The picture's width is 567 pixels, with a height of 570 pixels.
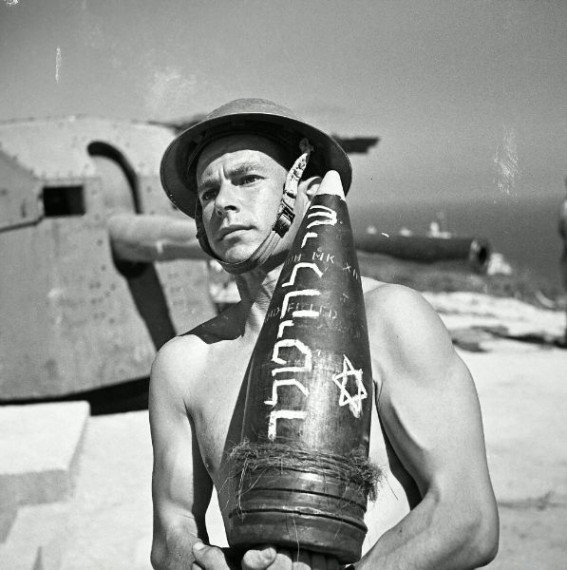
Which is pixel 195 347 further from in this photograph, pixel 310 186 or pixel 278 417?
pixel 278 417

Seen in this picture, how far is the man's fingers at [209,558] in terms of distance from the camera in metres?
1.54

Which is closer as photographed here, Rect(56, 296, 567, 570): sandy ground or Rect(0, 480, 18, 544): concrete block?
Rect(56, 296, 567, 570): sandy ground

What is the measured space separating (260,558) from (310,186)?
0.93 metres

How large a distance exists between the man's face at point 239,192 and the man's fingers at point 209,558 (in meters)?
0.63

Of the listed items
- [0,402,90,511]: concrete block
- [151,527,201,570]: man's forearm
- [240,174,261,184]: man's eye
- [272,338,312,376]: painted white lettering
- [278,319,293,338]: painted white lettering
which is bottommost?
[0,402,90,511]: concrete block

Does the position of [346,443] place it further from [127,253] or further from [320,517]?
[127,253]

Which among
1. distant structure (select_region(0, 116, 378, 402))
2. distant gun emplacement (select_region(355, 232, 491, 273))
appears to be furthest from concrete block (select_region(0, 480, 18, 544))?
distant gun emplacement (select_region(355, 232, 491, 273))

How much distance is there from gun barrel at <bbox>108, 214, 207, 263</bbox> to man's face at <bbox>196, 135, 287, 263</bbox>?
3.67 m

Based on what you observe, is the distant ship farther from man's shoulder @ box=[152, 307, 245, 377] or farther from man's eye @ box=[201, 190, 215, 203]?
man's eye @ box=[201, 190, 215, 203]

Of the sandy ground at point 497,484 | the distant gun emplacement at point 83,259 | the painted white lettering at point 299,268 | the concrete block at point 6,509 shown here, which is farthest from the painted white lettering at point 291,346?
the distant gun emplacement at point 83,259

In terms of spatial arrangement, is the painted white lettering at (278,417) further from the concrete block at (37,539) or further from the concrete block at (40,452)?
the concrete block at (40,452)

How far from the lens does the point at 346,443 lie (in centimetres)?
149

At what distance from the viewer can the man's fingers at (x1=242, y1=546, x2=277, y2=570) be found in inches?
54.7

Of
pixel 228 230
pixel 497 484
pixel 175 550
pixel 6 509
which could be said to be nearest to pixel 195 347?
pixel 228 230
